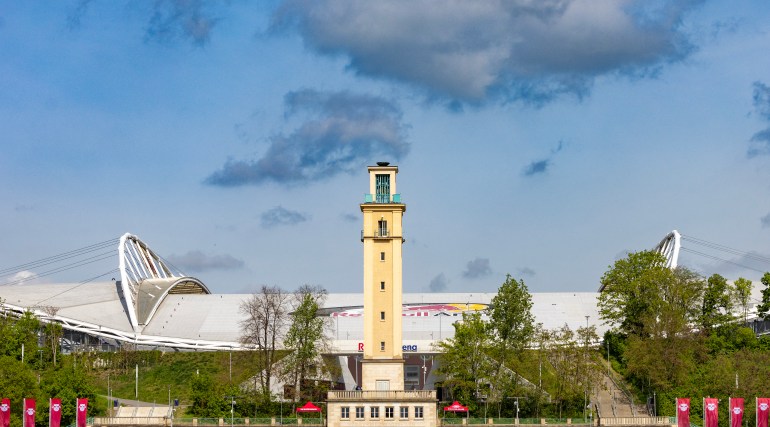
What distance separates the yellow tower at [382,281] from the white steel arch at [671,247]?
74886 millimetres

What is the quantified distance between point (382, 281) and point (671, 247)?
85383 millimetres

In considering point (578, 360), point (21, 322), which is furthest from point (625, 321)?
point (21, 322)

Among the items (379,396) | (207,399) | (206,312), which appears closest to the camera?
(379,396)

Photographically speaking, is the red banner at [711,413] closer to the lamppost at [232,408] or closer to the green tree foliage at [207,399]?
the lamppost at [232,408]

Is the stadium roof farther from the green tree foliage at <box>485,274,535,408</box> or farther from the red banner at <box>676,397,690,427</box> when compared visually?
the red banner at <box>676,397,690,427</box>

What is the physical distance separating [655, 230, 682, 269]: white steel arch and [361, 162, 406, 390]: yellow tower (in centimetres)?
7489

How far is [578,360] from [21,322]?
69.3m

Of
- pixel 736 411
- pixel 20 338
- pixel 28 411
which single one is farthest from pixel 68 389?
pixel 736 411

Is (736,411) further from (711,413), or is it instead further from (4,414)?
(4,414)

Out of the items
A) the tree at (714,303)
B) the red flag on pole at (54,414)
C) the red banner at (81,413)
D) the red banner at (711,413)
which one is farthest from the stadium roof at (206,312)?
the red banner at (711,413)

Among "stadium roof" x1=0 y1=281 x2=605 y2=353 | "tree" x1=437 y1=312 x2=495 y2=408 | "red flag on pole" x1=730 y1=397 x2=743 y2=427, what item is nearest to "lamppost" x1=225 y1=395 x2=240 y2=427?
"tree" x1=437 y1=312 x2=495 y2=408

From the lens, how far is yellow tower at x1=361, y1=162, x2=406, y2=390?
110 m

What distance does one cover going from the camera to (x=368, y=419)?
354ft

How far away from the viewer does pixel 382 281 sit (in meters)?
112
